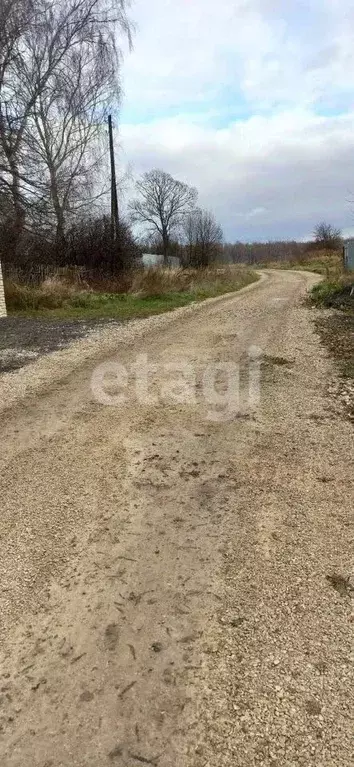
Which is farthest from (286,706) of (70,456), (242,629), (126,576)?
(70,456)

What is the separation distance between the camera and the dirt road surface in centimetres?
163

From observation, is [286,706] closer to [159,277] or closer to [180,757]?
[180,757]

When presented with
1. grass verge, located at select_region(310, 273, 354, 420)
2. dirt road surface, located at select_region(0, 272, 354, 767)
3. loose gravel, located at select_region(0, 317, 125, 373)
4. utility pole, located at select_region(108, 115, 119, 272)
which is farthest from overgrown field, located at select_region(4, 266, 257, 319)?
dirt road surface, located at select_region(0, 272, 354, 767)

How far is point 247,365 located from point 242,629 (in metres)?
4.65

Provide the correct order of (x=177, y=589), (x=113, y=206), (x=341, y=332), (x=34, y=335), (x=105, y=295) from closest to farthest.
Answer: (x=177, y=589) → (x=341, y=332) → (x=34, y=335) → (x=105, y=295) → (x=113, y=206)

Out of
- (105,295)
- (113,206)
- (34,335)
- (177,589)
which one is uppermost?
(113,206)

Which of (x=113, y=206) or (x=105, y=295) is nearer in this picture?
(x=105, y=295)

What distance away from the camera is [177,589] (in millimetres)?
2281

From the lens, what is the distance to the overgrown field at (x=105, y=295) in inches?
500

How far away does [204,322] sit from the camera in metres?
10.6

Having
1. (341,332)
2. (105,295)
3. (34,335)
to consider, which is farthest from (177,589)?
(105,295)

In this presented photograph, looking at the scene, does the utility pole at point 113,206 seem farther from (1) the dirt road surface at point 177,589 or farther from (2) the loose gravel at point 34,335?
(1) the dirt road surface at point 177,589

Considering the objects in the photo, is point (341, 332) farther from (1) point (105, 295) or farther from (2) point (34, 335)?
(1) point (105, 295)

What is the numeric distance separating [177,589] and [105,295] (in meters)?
14.0
